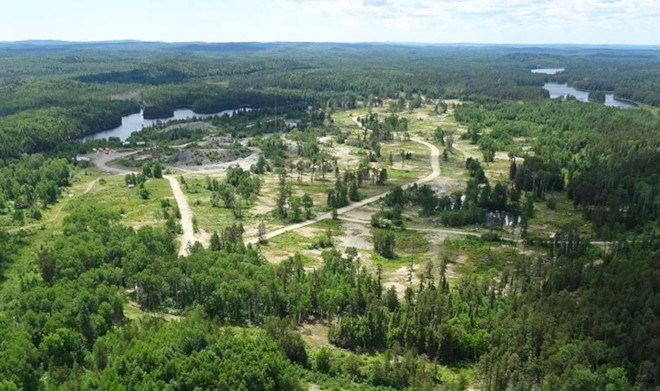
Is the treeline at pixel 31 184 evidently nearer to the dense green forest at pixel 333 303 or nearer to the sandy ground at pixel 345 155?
the dense green forest at pixel 333 303

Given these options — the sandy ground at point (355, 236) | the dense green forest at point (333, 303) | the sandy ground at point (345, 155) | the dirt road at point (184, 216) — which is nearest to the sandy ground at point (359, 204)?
the dense green forest at point (333, 303)

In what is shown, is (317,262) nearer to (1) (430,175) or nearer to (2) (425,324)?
(2) (425,324)

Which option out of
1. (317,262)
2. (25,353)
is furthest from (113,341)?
(317,262)

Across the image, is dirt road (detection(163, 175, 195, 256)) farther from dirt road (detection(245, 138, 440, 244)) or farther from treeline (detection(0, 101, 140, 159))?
treeline (detection(0, 101, 140, 159))

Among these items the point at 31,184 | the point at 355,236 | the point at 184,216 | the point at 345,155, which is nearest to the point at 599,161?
the point at 345,155

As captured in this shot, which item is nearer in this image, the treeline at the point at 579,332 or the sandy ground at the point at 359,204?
the treeline at the point at 579,332

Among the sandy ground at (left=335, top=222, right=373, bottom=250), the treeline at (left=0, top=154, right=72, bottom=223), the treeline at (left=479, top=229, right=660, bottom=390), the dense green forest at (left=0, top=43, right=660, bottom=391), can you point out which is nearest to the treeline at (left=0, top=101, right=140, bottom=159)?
the treeline at (left=0, top=154, right=72, bottom=223)

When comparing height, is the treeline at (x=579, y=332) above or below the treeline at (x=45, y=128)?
below

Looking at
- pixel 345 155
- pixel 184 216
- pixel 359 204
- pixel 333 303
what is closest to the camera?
pixel 333 303

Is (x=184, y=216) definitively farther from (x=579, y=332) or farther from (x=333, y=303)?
(x=579, y=332)
